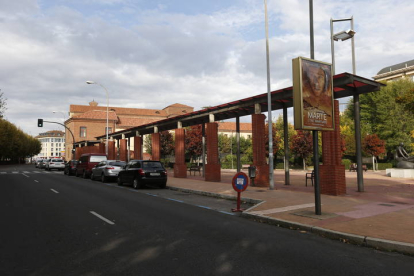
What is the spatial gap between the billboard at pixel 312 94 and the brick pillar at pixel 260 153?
7.84 meters

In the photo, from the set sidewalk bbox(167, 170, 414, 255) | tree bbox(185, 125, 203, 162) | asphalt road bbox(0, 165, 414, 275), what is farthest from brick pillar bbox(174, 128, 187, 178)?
tree bbox(185, 125, 203, 162)

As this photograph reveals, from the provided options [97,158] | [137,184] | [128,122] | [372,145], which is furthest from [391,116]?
[128,122]

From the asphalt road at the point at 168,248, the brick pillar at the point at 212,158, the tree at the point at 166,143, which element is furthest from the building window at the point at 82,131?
the asphalt road at the point at 168,248

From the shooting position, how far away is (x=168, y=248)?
18.5 ft

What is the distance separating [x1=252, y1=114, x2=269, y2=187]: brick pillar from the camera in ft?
54.2

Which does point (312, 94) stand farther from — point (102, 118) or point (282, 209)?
point (102, 118)

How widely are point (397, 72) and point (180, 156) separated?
211ft

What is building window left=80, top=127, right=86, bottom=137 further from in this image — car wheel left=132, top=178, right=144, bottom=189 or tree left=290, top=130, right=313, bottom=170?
car wheel left=132, top=178, right=144, bottom=189

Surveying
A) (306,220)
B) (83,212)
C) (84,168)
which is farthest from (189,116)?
(306,220)

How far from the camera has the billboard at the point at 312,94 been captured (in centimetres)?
827

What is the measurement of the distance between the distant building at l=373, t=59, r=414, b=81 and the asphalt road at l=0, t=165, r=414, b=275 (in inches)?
2812

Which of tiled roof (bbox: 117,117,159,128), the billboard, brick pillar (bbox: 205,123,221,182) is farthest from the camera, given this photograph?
tiled roof (bbox: 117,117,159,128)

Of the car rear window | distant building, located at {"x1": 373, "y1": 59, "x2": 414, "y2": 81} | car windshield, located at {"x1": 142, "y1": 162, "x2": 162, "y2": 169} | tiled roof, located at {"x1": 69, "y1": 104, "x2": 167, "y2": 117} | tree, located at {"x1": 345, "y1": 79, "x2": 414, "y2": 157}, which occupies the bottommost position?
car windshield, located at {"x1": 142, "y1": 162, "x2": 162, "y2": 169}

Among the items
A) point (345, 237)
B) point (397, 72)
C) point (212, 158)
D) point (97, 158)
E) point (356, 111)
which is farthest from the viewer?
point (397, 72)
